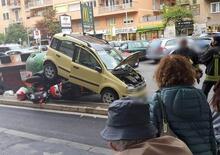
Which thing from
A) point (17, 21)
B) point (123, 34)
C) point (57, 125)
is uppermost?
point (17, 21)

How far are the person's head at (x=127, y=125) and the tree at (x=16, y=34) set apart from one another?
6667cm

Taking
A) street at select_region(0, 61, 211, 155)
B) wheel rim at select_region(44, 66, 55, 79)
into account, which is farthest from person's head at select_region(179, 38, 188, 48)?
wheel rim at select_region(44, 66, 55, 79)

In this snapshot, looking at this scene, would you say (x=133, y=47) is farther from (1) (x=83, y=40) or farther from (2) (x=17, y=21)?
(2) (x=17, y=21)

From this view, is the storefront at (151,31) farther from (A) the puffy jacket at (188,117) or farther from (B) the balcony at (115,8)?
(A) the puffy jacket at (188,117)

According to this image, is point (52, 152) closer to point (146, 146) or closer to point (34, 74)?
point (146, 146)

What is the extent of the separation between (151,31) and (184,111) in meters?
51.0

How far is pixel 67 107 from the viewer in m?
10.8

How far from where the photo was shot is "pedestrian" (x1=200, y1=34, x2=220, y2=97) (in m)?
7.97

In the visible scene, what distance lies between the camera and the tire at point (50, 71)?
12.4m

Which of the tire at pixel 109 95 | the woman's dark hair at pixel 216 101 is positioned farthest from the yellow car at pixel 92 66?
the woman's dark hair at pixel 216 101

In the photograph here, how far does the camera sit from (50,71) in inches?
492

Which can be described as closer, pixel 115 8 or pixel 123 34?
pixel 123 34

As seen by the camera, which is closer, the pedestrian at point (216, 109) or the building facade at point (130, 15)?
the pedestrian at point (216, 109)

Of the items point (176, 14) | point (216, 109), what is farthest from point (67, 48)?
point (176, 14)
